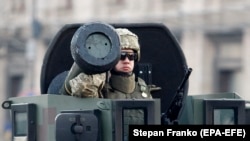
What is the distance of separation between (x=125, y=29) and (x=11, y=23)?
43.5 metres

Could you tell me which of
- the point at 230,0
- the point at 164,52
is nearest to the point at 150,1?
the point at 230,0

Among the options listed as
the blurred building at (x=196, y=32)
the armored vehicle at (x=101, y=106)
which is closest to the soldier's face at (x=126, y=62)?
the armored vehicle at (x=101, y=106)

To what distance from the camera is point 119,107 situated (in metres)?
8.47

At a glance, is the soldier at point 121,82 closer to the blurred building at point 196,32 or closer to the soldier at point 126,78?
the soldier at point 126,78

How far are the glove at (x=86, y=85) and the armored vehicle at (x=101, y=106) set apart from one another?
2.0 inches

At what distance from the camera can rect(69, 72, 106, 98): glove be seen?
904 centimetres

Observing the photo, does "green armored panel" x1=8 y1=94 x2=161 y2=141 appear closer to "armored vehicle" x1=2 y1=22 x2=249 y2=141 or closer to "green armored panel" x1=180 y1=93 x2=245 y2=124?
"armored vehicle" x1=2 y1=22 x2=249 y2=141

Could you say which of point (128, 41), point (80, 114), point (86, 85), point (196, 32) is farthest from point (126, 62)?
point (196, 32)

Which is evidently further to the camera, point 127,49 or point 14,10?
point 14,10

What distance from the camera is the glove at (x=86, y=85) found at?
29.7ft

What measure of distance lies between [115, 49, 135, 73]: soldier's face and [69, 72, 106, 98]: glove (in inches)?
17.2

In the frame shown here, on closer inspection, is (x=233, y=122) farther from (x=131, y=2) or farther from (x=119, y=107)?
(x=131, y=2)

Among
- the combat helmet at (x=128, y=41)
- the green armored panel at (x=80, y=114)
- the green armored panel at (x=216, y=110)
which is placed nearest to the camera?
the green armored panel at (x=80, y=114)

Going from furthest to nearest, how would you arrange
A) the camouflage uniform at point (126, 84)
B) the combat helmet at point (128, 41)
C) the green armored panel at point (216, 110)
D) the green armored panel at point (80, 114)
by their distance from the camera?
the combat helmet at point (128, 41) < the camouflage uniform at point (126, 84) < the green armored panel at point (216, 110) < the green armored panel at point (80, 114)
